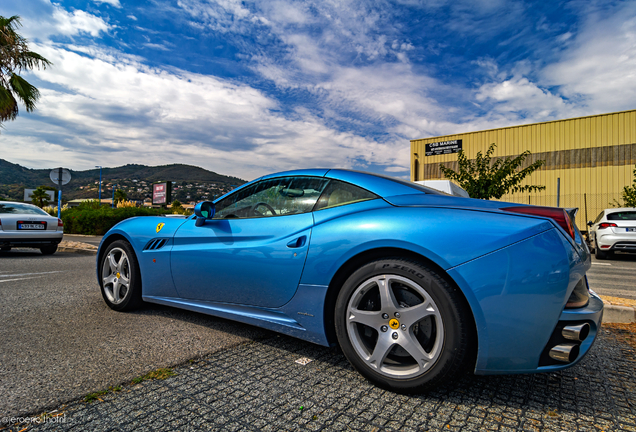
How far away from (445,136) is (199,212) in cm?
2980

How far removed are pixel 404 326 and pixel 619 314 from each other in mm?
2661

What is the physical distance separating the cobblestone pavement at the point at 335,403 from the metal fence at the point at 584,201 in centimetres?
2160

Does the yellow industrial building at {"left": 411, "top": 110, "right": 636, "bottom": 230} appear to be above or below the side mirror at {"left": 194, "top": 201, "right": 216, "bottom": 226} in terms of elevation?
above

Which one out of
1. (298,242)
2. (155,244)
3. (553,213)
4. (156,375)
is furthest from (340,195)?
(155,244)

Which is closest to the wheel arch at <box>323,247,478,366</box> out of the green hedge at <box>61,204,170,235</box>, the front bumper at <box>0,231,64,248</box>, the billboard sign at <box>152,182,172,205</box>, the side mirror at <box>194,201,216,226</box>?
the side mirror at <box>194,201,216,226</box>

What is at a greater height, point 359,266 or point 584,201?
point 584,201

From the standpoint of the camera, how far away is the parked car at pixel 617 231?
9.08 meters

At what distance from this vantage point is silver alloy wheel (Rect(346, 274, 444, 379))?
1835 millimetres

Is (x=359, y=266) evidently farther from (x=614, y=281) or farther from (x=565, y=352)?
(x=614, y=281)

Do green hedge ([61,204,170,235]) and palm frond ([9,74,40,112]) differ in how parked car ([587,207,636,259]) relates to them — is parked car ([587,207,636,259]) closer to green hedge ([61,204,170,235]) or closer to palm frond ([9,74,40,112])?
green hedge ([61,204,170,235])

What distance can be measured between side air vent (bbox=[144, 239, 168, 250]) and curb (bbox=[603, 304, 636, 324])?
3957 mm

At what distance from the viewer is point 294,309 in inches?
89.9

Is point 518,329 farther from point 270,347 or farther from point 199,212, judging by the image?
point 199,212

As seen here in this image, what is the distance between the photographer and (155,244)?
3.24 metres
